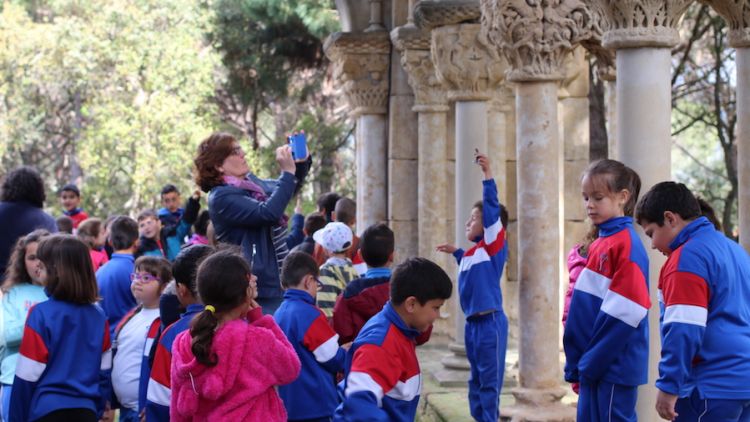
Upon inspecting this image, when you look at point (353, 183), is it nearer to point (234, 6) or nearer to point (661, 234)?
point (234, 6)

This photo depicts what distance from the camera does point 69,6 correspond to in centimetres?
2908

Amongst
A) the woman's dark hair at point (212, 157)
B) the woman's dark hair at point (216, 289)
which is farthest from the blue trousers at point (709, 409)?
the woman's dark hair at point (212, 157)

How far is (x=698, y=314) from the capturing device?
457cm

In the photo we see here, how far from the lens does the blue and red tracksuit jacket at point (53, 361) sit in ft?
17.6

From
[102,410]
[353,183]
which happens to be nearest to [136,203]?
[353,183]

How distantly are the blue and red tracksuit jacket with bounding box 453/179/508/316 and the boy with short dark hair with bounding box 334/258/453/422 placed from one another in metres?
3.53

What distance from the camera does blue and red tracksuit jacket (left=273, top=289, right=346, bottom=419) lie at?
5637 mm

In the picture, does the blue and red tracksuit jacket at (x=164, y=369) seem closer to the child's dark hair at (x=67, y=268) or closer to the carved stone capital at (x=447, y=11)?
the child's dark hair at (x=67, y=268)

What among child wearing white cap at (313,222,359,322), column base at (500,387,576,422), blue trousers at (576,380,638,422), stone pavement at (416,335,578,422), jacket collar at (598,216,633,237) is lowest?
stone pavement at (416,335,578,422)

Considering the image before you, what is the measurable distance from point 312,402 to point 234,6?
66.8 ft

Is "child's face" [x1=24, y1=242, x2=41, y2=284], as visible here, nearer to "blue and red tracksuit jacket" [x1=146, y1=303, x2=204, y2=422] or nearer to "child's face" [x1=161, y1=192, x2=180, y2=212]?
"blue and red tracksuit jacket" [x1=146, y1=303, x2=204, y2=422]

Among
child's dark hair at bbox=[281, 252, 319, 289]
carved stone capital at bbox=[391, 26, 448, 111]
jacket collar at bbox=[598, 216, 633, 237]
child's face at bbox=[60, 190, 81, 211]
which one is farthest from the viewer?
child's face at bbox=[60, 190, 81, 211]

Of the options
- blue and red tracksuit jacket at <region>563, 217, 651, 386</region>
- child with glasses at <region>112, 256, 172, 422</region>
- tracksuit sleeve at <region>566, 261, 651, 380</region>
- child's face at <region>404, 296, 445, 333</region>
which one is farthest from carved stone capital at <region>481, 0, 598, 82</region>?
child's face at <region>404, 296, 445, 333</region>

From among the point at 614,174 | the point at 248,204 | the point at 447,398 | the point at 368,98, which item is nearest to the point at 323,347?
the point at 248,204
